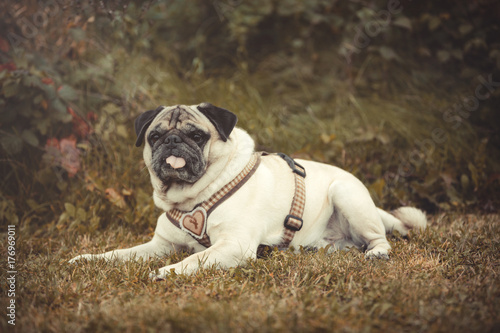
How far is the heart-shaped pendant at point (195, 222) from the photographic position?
272 centimetres

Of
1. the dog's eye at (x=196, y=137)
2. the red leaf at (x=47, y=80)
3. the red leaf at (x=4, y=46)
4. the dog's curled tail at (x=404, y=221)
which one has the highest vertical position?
the red leaf at (x=4, y=46)

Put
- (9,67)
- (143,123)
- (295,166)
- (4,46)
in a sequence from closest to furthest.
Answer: (143,123) < (295,166) < (9,67) < (4,46)

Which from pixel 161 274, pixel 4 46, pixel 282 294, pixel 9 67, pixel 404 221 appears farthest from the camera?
pixel 4 46

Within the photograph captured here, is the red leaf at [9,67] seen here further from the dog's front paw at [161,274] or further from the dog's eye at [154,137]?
the dog's front paw at [161,274]

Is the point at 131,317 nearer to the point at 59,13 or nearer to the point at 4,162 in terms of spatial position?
the point at 4,162

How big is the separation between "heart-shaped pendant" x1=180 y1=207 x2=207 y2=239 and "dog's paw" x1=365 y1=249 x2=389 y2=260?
1.12 meters

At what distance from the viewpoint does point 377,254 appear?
2816mm

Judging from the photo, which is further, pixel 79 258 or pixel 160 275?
pixel 79 258

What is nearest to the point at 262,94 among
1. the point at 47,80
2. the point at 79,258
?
the point at 47,80

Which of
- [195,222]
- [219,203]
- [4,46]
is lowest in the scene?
[195,222]

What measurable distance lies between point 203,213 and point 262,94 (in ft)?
13.0

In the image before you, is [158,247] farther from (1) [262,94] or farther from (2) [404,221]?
(1) [262,94]

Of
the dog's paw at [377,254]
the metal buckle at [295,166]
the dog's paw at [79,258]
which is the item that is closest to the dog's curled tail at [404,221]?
the dog's paw at [377,254]

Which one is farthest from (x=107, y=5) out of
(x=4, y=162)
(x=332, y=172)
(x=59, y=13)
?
(x=332, y=172)
